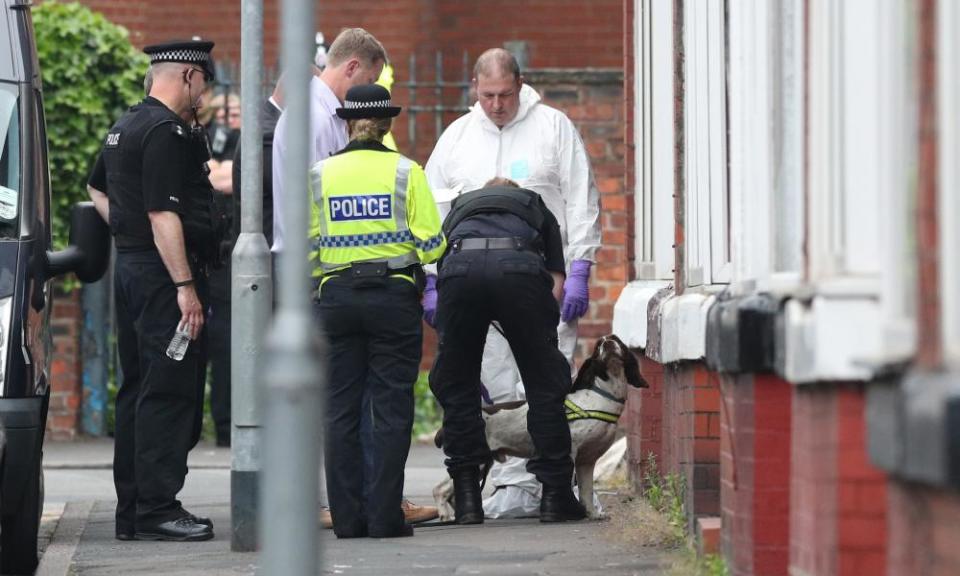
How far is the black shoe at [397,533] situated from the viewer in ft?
26.9

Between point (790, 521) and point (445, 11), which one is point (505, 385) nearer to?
point (790, 521)

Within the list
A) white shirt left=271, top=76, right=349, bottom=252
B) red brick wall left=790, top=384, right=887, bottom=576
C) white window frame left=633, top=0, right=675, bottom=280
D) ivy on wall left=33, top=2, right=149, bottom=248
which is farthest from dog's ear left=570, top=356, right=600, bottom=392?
ivy on wall left=33, top=2, right=149, bottom=248

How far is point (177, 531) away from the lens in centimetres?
836

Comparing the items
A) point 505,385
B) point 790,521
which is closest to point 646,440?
point 505,385

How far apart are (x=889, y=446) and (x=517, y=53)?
10080mm

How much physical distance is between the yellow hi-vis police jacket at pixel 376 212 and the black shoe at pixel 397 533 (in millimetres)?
1092

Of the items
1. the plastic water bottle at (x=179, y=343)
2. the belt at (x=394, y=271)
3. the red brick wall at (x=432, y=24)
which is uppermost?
the red brick wall at (x=432, y=24)

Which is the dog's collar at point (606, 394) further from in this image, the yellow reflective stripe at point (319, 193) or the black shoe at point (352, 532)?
the yellow reflective stripe at point (319, 193)

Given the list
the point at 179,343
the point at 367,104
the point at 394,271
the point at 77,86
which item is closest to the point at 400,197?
the point at 394,271

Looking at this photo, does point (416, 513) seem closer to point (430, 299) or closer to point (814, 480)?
point (430, 299)

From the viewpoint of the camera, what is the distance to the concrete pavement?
23.5 ft

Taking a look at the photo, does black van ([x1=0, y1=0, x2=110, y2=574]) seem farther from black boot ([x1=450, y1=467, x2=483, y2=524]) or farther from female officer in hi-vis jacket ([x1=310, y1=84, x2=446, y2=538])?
black boot ([x1=450, y1=467, x2=483, y2=524])

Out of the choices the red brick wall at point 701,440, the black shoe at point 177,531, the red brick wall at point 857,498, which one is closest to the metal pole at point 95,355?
the black shoe at point 177,531

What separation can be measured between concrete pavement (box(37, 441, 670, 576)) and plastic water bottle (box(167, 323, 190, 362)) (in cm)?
78
